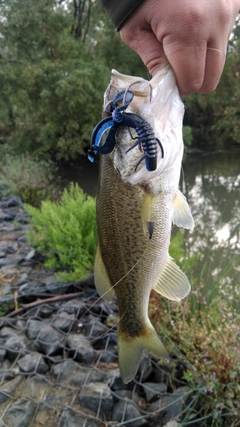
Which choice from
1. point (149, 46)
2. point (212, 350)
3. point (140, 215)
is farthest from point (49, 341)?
point (149, 46)

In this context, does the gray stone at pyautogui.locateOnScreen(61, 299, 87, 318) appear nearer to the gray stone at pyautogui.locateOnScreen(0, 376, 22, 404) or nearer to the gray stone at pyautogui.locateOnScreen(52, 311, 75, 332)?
the gray stone at pyautogui.locateOnScreen(52, 311, 75, 332)

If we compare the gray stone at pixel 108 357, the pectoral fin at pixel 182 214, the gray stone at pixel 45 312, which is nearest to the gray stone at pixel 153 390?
the gray stone at pixel 108 357

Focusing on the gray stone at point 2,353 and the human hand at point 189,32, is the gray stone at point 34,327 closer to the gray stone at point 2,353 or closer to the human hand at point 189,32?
the gray stone at point 2,353

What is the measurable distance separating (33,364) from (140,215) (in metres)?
1.90

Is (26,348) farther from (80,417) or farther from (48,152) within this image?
(48,152)

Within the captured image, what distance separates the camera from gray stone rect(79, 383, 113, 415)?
2.51 meters

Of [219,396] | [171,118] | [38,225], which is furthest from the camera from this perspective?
[38,225]

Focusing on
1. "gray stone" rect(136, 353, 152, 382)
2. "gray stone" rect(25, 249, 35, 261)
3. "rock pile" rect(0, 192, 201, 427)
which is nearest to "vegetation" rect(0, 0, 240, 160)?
"gray stone" rect(25, 249, 35, 261)

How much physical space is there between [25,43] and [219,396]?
13.0 meters

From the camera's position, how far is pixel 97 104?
13570mm

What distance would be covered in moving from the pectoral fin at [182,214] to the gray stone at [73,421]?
1.64 meters

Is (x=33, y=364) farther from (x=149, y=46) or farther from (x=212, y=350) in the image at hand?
(x=149, y=46)

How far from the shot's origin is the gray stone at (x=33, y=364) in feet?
9.19

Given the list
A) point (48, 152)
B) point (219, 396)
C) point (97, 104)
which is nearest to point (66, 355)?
point (219, 396)
